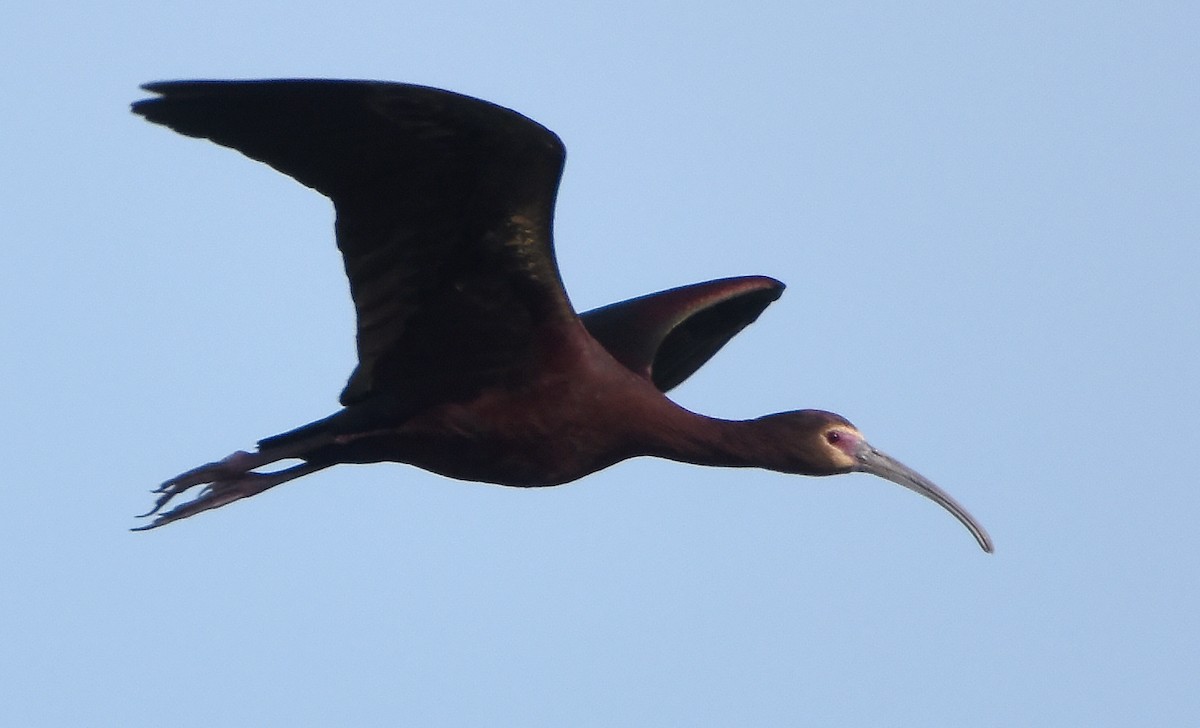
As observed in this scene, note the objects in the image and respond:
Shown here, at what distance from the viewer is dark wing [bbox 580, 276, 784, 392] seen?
12.0m

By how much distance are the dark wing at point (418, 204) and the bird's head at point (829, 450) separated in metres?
1.32

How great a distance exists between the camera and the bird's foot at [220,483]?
35.6 feet

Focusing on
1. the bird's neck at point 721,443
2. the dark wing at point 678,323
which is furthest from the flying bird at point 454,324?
the dark wing at point 678,323

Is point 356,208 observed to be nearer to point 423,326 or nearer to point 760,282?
point 423,326

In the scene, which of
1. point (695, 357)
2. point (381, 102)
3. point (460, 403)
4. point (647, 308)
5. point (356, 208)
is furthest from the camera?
point (695, 357)

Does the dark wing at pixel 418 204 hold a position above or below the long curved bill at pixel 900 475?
above

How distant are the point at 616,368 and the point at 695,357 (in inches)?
99.5

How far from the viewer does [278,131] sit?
945 cm

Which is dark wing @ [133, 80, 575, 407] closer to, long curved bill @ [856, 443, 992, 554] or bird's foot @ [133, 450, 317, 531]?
bird's foot @ [133, 450, 317, 531]

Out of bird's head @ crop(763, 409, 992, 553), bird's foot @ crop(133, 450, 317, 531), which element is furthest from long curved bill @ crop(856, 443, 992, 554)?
bird's foot @ crop(133, 450, 317, 531)

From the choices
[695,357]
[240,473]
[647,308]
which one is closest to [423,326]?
[240,473]

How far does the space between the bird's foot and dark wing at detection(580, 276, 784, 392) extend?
6.74 ft

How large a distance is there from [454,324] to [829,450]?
200 cm

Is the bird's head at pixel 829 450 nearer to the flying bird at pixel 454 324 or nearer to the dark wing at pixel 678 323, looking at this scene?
the flying bird at pixel 454 324
